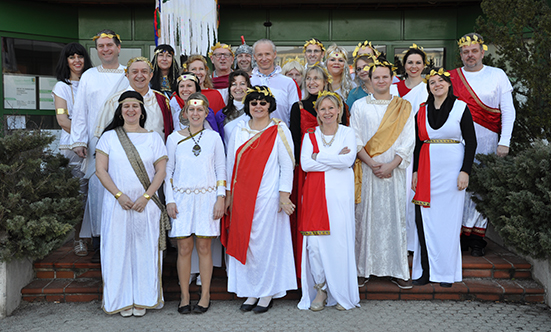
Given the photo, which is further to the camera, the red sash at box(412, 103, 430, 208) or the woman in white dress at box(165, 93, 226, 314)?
the red sash at box(412, 103, 430, 208)

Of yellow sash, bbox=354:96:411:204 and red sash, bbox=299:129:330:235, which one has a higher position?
yellow sash, bbox=354:96:411:204

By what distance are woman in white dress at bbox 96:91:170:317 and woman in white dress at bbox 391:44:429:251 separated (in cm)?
229

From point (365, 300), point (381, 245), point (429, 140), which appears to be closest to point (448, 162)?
point (429, 140)

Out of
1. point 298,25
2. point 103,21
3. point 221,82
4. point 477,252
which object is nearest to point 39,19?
point 103,21

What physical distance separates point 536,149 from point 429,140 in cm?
91

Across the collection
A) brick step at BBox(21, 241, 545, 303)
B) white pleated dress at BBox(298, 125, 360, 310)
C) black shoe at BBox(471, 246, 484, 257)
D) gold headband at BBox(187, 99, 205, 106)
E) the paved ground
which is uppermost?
gold headband at BBox(187, 99, 205, 106)

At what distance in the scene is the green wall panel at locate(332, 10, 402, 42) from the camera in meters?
8.20

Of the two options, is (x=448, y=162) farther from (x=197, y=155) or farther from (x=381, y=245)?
(x=197, y=155)

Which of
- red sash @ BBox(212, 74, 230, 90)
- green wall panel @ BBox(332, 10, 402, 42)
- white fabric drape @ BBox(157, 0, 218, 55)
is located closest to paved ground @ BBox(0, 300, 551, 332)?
red sash @ BBox(212, 74, 230, 90)

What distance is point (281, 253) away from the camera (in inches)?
154

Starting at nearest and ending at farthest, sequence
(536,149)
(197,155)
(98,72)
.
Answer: (197,155) < (536,149) < (98,72)

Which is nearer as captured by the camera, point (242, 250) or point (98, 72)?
point (242, 250)

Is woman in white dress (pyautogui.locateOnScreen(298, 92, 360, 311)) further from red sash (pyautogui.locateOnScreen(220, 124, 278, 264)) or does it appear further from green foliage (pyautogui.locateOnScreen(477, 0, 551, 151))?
green foliage (pyautogui.locateOnScreen(477, 0, 551, 151))

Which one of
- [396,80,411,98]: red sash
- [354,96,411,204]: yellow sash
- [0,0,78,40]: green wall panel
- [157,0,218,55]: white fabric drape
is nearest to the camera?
[354,96,411,204]: yellow sash
